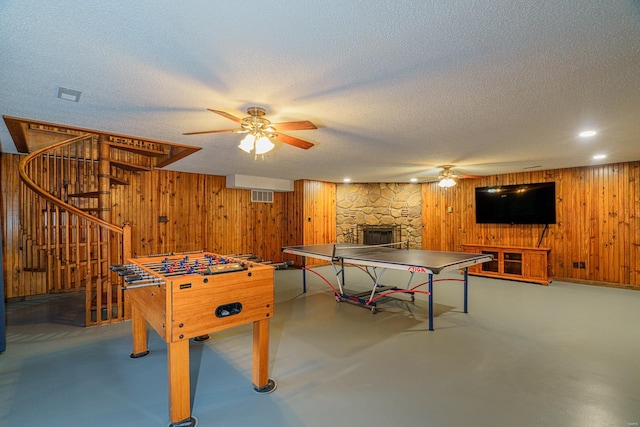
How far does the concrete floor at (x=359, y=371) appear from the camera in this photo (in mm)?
1812

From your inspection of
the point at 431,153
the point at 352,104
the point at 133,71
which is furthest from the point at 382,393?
the point at 431,153

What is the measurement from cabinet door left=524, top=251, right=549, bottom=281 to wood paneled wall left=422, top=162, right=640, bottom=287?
581mm

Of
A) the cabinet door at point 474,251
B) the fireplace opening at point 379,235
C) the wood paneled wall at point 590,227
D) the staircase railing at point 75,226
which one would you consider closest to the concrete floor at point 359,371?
the staircase railing at point 75,226

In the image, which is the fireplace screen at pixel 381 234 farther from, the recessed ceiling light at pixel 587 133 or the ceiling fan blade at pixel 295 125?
the ceiling fan blade at pixel 295 125

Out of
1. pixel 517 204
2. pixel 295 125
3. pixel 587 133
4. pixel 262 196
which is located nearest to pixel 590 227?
pixel 517 204

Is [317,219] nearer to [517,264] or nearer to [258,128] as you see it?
[517,264]

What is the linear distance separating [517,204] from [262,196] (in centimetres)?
567

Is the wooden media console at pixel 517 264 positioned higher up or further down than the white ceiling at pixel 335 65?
further down

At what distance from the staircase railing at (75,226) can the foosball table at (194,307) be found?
59.8 inches

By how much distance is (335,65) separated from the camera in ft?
5.88

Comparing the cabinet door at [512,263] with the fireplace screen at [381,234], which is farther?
the fireplace screen at [381,234]

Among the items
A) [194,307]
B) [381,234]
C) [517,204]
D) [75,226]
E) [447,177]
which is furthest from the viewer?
[381,234]

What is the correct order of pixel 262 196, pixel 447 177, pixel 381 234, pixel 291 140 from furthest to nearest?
pixel 381 234
pixel 262 196
pixel 447 177
pixel 291 140

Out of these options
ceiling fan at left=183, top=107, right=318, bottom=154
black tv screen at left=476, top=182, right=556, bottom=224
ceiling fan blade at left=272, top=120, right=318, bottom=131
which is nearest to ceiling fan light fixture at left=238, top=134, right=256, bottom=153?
ceiling fan at left=183, top=107, right=318, bottom=154
